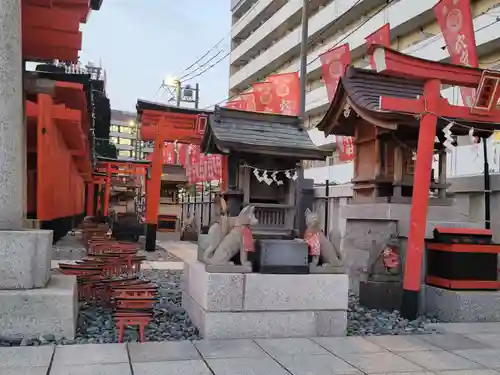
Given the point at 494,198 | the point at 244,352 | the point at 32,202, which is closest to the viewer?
the point at 244,352

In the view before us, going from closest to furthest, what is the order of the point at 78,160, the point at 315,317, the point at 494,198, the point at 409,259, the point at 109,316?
the point at 315,317 < the point at 109,316 < the point at 409,259 < the point at 494,198 < the point at 78,160

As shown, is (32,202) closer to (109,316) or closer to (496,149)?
(109,316)

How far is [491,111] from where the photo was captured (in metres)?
7.42

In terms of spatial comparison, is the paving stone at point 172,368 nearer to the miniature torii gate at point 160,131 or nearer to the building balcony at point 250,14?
the miniature torii gate at point 160,131

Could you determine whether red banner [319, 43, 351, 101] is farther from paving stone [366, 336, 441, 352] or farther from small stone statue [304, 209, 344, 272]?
paving stone [366, 336, 441, 352]

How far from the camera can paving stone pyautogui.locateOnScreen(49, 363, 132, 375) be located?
421 cm

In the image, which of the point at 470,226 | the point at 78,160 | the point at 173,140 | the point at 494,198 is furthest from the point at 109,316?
the point at 78,160

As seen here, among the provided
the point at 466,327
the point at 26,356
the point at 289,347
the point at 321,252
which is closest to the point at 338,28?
the point at 466,327

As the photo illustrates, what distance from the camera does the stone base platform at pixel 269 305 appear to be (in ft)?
18.4

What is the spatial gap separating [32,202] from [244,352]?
13140mm

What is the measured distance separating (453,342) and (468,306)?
1386mm

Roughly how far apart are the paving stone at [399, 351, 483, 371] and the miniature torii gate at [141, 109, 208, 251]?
12.2 m

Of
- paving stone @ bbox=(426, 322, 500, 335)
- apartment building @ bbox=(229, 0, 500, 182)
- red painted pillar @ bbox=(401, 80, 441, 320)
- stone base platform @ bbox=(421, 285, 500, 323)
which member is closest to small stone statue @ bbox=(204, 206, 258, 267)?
red painted pillar @ bbox=(401, 80, 441, 320)

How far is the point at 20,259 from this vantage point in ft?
17.6
